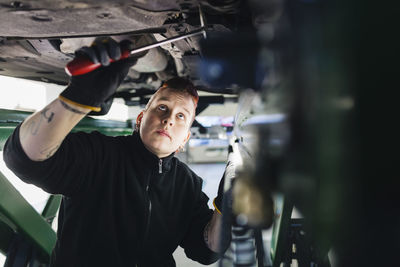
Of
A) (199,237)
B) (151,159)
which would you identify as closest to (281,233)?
(199,237)

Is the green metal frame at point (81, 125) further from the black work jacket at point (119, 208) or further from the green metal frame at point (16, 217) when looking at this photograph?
the black work jacket at point (119, 208)

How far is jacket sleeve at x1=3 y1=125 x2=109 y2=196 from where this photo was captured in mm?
646

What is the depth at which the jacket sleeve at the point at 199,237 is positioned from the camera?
108cm

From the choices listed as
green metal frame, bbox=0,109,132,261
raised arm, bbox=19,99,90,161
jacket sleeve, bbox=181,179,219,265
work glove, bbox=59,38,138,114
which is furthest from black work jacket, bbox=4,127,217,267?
green metal frame, bbox=0,109,132,261

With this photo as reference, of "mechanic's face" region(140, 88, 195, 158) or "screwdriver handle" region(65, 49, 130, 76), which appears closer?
"screwdriver handle" region(65, 49, 130, 76)

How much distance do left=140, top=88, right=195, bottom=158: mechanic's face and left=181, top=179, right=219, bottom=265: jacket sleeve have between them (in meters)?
0.34

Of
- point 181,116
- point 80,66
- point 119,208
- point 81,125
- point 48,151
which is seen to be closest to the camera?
point 80,66

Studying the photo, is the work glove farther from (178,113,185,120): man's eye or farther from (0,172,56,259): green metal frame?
(0,172,56,259): green metal frame

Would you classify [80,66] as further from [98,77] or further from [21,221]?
[21,221]

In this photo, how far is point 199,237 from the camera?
3.63 feet

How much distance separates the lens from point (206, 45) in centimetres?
34

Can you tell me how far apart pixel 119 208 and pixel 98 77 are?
597mm

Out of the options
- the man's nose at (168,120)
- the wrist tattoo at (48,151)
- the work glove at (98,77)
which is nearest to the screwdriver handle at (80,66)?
the work glove at (98,77)

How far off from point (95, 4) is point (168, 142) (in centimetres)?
56
